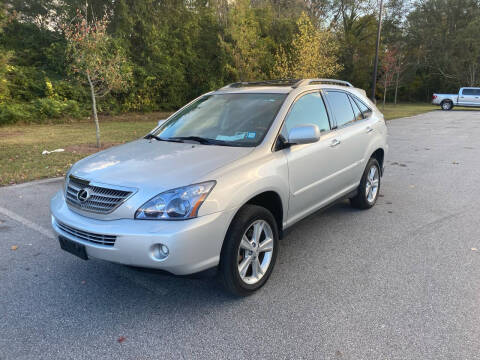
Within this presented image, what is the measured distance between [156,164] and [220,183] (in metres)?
0.62

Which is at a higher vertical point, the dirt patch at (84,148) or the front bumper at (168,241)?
the front bumper at (168,241)

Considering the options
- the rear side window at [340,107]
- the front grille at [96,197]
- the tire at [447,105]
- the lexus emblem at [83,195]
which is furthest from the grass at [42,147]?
the tire at [447,105]

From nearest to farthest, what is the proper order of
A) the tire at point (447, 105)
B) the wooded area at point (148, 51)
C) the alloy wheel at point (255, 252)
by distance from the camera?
1. the alloy wheel at point (255, 252)
2. the wooded area at point (148, 51)
3. the tire at point (447, 105)

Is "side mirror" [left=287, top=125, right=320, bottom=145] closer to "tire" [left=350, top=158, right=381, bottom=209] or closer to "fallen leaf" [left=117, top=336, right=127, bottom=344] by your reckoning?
"tire" [left=350, top=158, right=381, bottom=209]

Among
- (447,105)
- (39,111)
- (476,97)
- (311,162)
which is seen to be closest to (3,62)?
(39,111)

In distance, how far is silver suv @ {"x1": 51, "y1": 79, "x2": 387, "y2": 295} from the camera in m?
2.63

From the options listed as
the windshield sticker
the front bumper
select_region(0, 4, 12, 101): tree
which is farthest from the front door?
select_region(0, 4, 12, 101): tree

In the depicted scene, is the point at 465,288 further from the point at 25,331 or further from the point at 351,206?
the point at 25,331

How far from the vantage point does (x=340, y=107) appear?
4566 mm

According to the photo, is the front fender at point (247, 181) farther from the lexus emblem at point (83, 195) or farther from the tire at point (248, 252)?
the lexus emblem at point (83, 195)

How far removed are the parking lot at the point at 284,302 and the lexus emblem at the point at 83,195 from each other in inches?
25.7

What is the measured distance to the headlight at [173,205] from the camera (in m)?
2.62

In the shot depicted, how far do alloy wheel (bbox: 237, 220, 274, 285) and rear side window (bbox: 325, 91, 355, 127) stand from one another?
182 centimetres

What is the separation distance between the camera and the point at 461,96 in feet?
96.7
